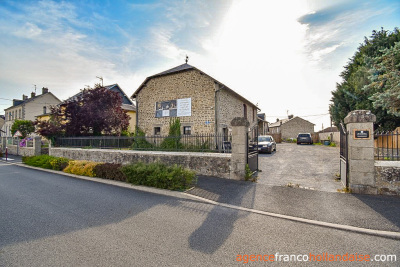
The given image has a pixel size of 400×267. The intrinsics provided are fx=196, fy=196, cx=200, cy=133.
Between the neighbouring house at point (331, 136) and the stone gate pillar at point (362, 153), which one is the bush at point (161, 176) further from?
the neighbouring house at point (331, 136)

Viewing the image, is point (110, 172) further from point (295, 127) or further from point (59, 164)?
point (295, 127)

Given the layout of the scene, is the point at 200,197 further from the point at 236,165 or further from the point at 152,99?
the point at 152,99

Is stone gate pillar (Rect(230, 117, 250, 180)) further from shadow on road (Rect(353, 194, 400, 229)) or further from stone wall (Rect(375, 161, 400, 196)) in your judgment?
stone wall (Rect(375, 161, 400, 196))

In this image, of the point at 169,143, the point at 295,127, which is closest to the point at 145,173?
the point at 169,143

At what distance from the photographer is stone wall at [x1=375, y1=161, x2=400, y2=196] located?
5465 millimetres

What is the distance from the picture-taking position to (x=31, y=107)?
37781mm

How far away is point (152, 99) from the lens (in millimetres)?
17406

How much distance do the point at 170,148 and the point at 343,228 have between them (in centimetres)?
710

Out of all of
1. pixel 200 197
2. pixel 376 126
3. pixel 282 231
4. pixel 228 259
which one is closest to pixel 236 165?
pixel 200 197

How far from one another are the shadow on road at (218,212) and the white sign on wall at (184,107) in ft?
27.7

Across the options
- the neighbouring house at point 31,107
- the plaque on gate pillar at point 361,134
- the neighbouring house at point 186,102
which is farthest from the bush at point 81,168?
the neighbouring house at point 31,107

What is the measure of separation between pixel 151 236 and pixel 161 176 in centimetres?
331

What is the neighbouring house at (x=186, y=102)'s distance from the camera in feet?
48.0

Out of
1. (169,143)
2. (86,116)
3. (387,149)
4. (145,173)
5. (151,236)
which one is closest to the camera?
(151,236)
